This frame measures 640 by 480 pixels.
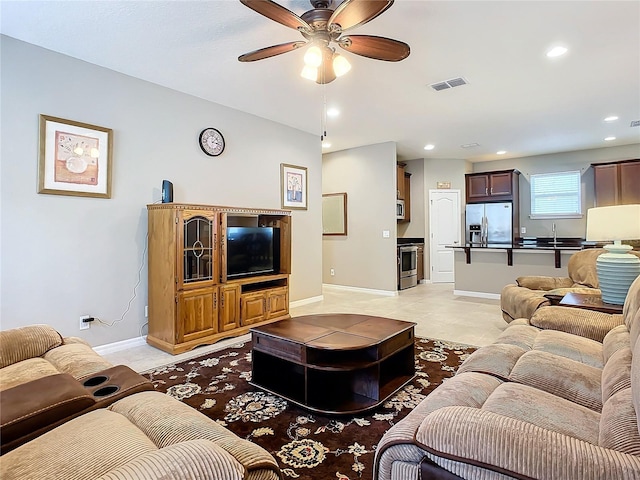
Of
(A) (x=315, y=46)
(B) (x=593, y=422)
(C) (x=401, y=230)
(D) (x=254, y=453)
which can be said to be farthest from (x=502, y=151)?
(D) (x=254, y=453)

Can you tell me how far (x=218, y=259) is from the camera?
3805 mm

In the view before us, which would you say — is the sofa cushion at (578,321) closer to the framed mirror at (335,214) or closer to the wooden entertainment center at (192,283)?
the wooden entertainment center at (192,283)

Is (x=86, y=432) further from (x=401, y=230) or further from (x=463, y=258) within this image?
(x=401, y=230)

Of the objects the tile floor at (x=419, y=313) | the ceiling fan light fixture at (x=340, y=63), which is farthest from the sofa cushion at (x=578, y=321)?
the ceiling fan light fixture at (x=340, y=63)

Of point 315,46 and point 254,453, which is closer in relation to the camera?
point 254,453

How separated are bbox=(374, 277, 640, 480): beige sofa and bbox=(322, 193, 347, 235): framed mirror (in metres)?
5.32

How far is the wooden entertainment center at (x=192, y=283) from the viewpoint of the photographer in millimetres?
3420

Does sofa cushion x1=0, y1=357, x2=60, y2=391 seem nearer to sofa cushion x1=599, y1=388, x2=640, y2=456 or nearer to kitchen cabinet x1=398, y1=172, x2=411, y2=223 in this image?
sofa cushion x1=599, y1=388, x2=640, y2=456

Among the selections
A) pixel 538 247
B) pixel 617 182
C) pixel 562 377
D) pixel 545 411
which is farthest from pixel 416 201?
pixel 545 411

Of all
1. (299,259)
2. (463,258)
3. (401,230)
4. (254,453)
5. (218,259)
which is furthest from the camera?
(401,230)

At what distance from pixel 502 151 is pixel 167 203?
6.83 m

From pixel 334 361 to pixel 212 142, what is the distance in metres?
3.28

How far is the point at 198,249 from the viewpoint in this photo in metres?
3.64

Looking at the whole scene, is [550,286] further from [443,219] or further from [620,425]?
[443,219]
